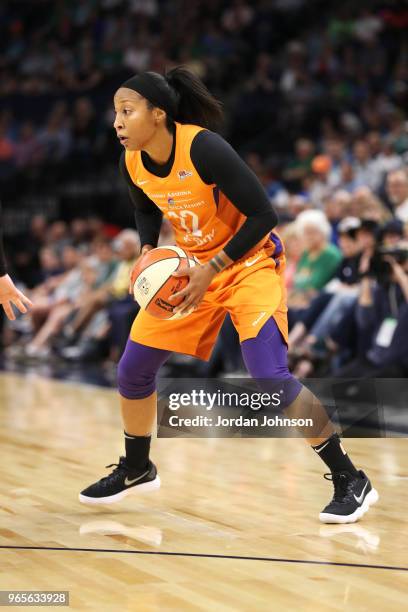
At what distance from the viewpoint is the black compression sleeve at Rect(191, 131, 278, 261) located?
3.74m

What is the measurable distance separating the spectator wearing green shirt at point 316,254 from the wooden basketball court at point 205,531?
242 centimetres

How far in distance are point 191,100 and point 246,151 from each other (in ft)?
32.0

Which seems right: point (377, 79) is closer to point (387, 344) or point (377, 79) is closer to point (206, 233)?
point (387, 344)

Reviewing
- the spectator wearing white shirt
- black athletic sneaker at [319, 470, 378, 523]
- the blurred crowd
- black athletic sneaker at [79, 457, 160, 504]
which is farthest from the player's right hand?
the spectator wearing white shirt

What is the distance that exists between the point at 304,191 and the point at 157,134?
298 inches

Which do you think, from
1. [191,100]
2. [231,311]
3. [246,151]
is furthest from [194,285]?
[246,151]

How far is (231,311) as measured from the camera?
394cm

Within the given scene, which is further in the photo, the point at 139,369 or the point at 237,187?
the point at 139,369

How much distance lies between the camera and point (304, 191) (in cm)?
1134

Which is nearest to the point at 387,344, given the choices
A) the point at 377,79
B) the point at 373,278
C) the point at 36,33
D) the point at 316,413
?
the point at 373,278

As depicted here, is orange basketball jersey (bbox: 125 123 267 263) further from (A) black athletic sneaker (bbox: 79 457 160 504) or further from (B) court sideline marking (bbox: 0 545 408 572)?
(B) court sideline marking (bbox: 0 545 408 572)

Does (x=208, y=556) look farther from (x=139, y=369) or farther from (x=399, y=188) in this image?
(x=399, y=188)

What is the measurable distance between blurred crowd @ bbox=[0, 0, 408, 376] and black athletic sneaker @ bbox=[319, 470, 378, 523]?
2949 millimetres

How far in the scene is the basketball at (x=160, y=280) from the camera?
3742 mm
